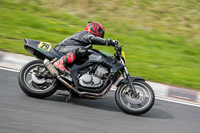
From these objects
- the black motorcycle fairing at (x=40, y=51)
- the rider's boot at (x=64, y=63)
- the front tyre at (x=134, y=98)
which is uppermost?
the black motorcycle fairing at (x=40, y=51)

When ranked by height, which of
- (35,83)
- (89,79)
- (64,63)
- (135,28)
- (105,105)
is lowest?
(105,105)

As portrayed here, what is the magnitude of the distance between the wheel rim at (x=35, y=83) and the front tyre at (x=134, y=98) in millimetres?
1123

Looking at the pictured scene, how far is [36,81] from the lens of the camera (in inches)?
218

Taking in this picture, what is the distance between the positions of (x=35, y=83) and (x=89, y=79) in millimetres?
935

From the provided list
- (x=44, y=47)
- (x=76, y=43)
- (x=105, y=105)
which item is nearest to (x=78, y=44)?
(x=76, y=43)

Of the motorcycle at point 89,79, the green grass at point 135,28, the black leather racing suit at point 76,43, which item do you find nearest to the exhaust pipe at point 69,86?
the motorcycle at point 89,79

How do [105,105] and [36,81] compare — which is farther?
[105,105]

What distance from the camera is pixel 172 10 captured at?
12969mm

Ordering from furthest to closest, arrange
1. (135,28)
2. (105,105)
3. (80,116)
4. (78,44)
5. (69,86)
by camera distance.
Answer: (135,28) → (105,105) → (78,44) → (69,86) → (80,116)

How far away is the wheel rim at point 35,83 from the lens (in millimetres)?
5488

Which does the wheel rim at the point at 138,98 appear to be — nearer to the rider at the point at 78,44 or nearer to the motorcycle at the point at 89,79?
the motorcycle at the point at 89,79

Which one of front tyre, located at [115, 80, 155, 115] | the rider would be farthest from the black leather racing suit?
front tyre, located at [115, 80, 155, 115]

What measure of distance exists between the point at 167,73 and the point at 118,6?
5.73m

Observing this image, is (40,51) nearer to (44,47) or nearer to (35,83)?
(44,47)
